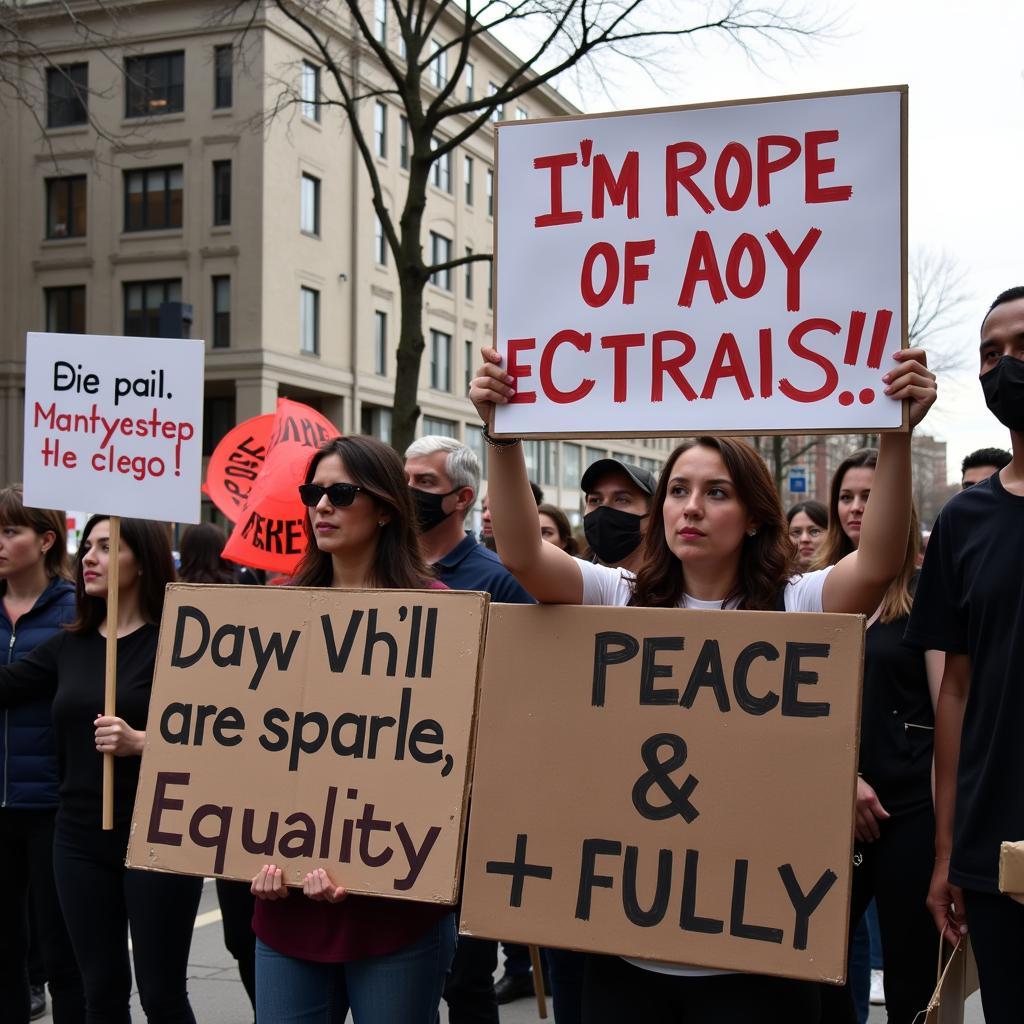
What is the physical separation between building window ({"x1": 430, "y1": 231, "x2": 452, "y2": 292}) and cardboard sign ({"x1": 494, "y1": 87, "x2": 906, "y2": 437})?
122ft

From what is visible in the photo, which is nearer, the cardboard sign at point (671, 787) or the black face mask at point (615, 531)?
the cardboard sign at point (671, 787)

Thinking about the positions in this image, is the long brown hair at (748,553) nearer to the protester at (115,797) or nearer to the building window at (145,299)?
the protester at (115,797)

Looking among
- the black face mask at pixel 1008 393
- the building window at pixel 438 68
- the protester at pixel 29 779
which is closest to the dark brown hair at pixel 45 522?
the protester at pixel 29 779

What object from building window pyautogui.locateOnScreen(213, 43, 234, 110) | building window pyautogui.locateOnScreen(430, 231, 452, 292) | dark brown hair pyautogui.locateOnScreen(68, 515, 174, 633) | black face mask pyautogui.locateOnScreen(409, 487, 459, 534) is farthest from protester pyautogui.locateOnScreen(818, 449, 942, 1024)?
building window pyautogui.locateOnScreen(430, 231, 452, 292)

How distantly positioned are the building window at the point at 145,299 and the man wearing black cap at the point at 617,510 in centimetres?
2948

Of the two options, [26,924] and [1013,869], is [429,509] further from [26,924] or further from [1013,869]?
[1013,869]

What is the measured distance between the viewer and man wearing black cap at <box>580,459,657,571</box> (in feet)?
14.8

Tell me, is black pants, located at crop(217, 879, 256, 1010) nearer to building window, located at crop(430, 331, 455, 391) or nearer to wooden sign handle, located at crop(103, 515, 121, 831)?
wooden sign handle, located at crop(103, 515, 121, 831)

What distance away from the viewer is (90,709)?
12.6 ft

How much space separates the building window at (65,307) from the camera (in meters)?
33.1

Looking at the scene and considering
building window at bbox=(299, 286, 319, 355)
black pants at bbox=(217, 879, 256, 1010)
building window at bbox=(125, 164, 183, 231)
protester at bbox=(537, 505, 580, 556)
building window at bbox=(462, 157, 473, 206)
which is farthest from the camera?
building window at bbox=(462, 157, 473, 206)

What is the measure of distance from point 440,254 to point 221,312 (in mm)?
10093

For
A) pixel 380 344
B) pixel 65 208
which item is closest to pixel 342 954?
pixel 65 208

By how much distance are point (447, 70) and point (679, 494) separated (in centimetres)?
3696
